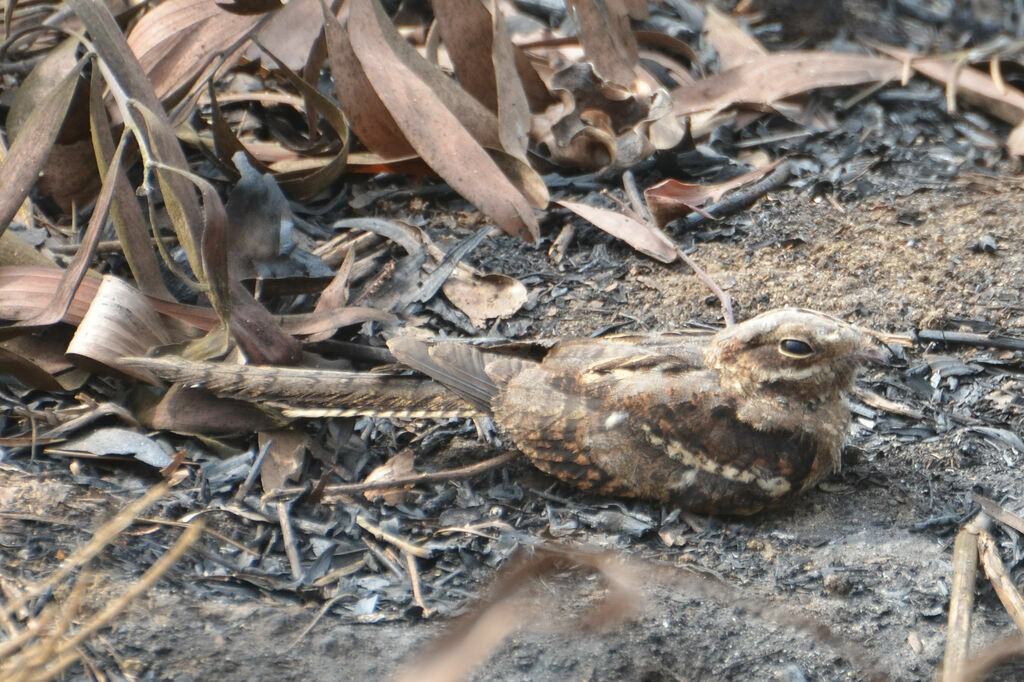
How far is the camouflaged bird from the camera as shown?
326 cm

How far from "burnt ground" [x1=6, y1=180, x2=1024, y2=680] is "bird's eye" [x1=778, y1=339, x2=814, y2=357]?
0.45 m

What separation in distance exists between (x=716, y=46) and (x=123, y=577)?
385 cm

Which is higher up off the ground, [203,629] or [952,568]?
[203,629]

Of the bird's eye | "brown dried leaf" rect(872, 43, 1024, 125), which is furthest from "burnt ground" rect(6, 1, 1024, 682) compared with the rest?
"brown dried leaf" rect(872, 43, 1024, 125)

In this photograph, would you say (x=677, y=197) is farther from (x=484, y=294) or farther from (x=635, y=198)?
(x=484, y=294)

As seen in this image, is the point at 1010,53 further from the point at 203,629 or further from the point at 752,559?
the point at 203,629

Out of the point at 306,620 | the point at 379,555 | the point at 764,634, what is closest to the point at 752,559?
the point at 764,634

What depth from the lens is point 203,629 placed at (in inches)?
105

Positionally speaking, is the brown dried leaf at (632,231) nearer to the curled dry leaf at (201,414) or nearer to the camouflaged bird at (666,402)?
the camouflaged bird at (666,402)

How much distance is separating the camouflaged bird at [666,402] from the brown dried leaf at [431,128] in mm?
887

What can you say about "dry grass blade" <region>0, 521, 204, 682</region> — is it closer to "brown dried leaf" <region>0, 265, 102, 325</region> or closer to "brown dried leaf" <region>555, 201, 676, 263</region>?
"brown dried leaf" <region>0, 265, 102, 325</region>

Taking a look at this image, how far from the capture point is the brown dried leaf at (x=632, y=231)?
421 centimetres

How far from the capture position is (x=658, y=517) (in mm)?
3301

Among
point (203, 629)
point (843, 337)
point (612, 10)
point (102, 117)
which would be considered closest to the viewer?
point (203, 629)
